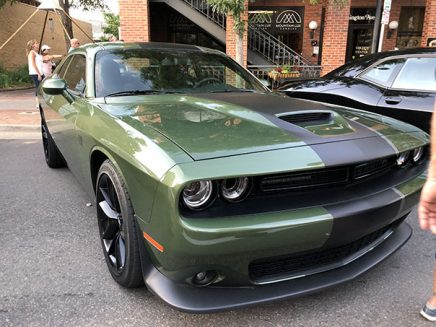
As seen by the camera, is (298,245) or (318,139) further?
(318,139)

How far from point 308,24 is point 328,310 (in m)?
12.5

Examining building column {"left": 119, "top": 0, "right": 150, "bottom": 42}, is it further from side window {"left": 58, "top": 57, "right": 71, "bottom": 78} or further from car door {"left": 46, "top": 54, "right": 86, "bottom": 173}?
car door {"left": 46, "top": 54, "right": 86, "bottom": 173}

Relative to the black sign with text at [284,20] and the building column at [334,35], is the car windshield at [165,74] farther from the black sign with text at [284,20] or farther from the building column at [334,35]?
the black sign with text at [284,20]

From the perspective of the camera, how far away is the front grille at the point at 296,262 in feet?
6.70

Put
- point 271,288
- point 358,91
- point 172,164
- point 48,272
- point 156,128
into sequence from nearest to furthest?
1. point 172,164
2. point 271,288
3. point 156,128
4. point 48,272
5. point 358,91

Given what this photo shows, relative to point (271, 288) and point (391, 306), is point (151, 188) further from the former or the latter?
point (391, 306)

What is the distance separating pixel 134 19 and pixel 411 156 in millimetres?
9639

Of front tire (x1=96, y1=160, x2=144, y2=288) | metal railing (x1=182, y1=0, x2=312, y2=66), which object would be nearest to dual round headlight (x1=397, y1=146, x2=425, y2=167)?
front tire (x1=96, y1=160, x2=144, y2=288)

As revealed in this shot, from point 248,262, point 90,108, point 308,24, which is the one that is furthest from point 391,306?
point 308,24

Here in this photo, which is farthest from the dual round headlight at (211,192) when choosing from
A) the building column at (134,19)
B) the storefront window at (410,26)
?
the storefront window at (410,26)

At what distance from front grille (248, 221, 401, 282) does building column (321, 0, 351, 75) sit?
973 cm

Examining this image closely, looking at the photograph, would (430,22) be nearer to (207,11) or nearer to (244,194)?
(207,11)

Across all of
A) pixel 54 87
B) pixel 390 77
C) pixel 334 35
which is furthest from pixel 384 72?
pixel 334 35

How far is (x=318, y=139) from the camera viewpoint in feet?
7.08
